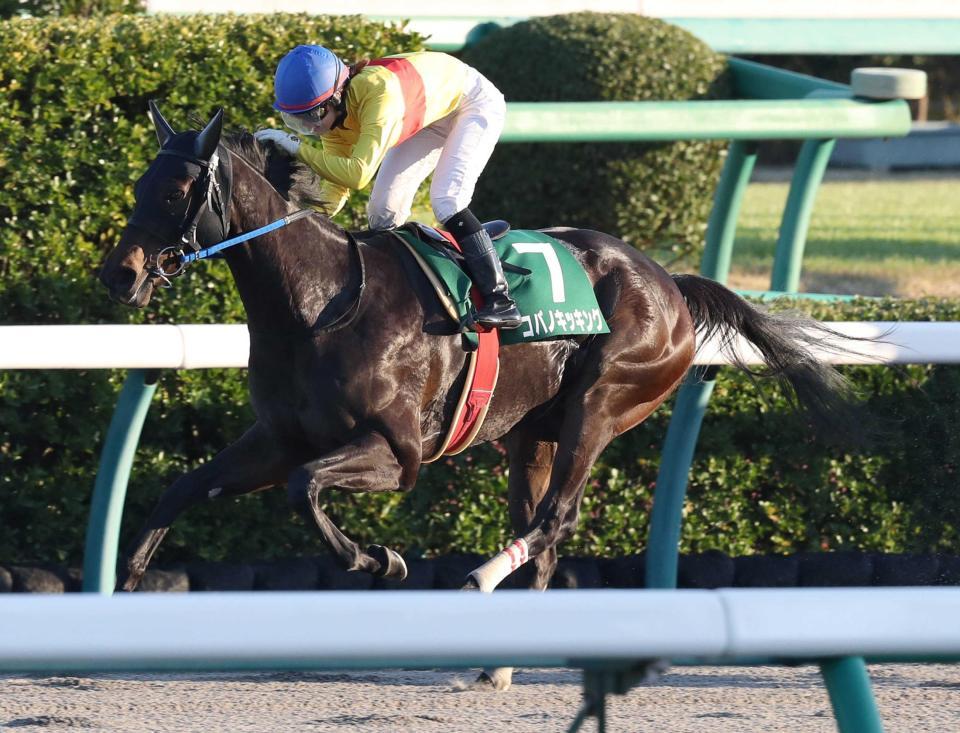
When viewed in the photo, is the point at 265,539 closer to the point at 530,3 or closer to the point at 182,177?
the point at 182,177

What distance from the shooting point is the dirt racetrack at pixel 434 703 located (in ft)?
11.3

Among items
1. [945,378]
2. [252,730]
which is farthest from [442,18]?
[252,730]

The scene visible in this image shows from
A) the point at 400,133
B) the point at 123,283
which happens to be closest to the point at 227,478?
the point at 123,283

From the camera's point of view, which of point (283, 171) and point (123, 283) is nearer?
point (123, 283)

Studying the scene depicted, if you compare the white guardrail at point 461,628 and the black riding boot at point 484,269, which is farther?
the black riding boot at point 484,269

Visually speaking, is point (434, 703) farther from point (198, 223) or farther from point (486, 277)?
point (198, 223)

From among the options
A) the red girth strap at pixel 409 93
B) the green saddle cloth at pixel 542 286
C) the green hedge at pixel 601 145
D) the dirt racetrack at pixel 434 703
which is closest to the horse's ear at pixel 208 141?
the red girth strap at pixel 409 93

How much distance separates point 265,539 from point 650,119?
200 centimetres

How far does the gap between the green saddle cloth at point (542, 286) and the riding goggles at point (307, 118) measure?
0.41 meters

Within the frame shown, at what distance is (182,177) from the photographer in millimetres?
3520

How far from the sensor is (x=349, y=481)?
3.66 m

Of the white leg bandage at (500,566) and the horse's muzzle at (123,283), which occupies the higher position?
the horse's muzzle at (123,283)

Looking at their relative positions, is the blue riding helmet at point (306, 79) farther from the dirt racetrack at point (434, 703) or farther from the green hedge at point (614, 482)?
the dirt racetrack at point (434, 703)

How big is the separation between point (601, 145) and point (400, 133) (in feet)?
12.3
